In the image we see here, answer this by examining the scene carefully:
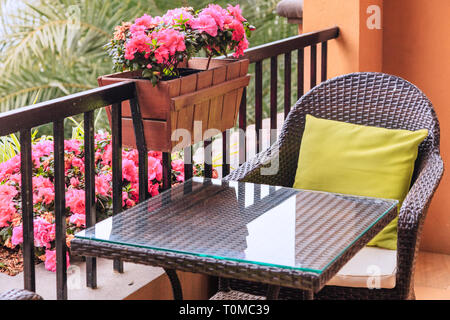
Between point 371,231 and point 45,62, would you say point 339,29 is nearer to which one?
point 371,231

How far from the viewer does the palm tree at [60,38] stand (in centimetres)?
694

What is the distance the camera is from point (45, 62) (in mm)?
7211

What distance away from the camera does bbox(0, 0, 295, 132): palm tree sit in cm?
694

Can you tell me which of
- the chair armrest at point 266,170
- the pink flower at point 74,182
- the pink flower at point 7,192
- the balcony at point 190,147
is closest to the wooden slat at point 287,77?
the balcony at point 190,147

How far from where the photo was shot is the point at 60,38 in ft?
22.3

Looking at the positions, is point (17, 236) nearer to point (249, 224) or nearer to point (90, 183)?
point (90, 183)

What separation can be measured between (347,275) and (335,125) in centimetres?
66

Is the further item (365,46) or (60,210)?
(365,46)

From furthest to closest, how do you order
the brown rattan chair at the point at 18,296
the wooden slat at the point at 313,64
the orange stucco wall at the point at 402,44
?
the orange stucco wall at the point at 402,44
the wooden slat at the point at 313,64
the brown rattan chair at the point at 18,296

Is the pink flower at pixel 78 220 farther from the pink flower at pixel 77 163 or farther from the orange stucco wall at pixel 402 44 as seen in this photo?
the orange stucco wall at pixel 402 44

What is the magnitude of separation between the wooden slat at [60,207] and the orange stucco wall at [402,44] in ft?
6.04

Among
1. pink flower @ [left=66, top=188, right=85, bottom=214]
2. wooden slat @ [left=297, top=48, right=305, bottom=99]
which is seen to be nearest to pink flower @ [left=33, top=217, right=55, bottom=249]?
pink flower @ [left=66, top=188, right=85, bottom=214]

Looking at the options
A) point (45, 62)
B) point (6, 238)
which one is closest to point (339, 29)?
point (6, 238)

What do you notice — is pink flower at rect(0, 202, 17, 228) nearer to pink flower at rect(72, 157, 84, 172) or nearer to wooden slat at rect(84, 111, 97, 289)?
pink flower at rect(72, 157, 84, 172)
